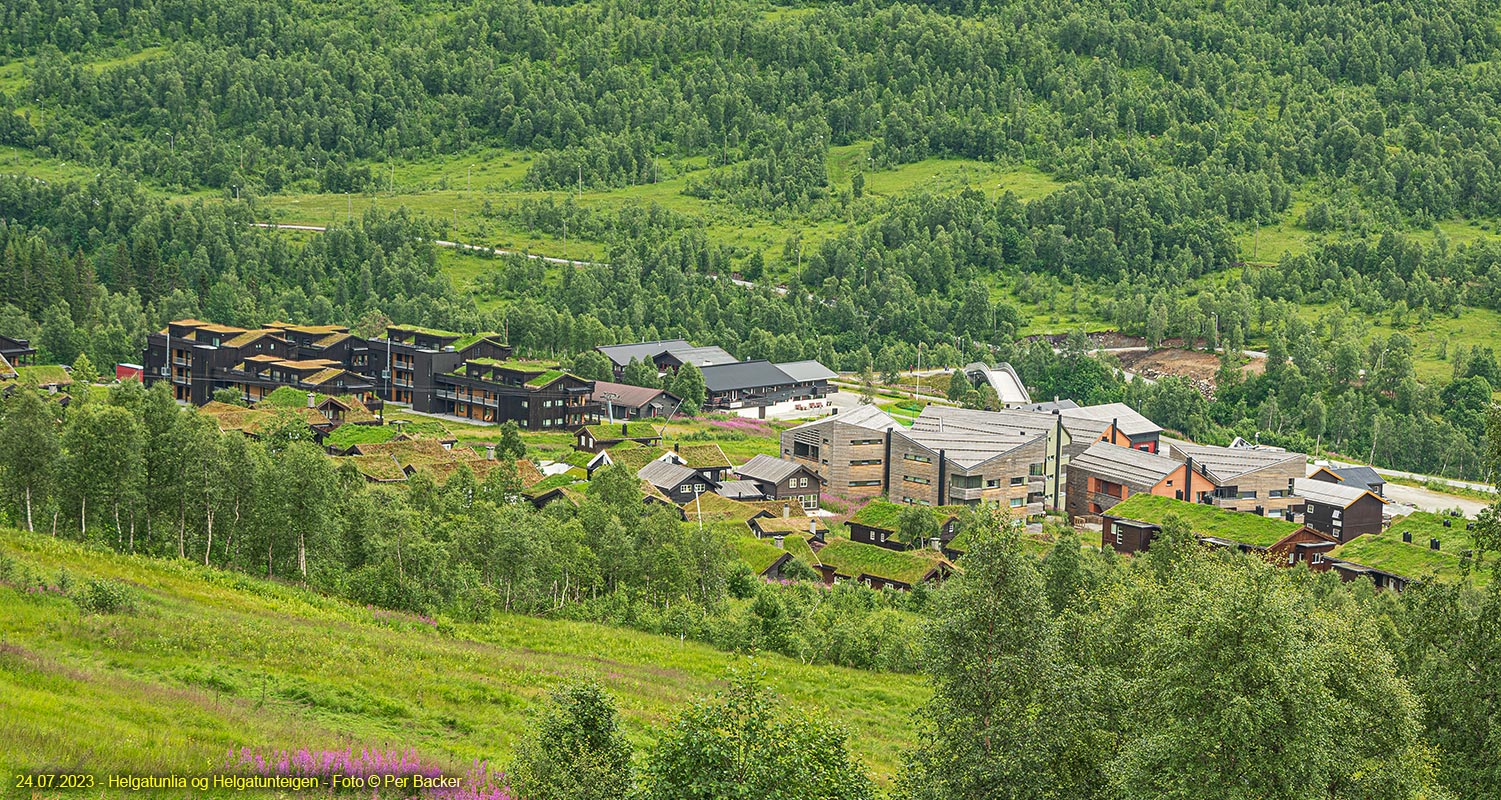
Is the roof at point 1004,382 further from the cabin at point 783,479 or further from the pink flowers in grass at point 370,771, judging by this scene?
the pink flowers in grass at point 370,771

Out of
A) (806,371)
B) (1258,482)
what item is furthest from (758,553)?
(806,371)

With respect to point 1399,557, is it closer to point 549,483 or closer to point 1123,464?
point 1123,464

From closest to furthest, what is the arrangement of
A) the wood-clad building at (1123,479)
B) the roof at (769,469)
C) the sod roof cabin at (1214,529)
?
the sod roof cabin at (1214,529) < the wood-clad building at (1123,479) < the roof at (769,469)

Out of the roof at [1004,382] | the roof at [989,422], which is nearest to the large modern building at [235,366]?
the roof at [989,422]

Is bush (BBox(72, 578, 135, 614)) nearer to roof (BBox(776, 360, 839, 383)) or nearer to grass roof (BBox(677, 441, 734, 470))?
grass roof (BBox(677, 441, 734, 470))

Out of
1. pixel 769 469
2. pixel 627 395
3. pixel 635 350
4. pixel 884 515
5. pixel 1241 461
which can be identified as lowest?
pixel 627 395
